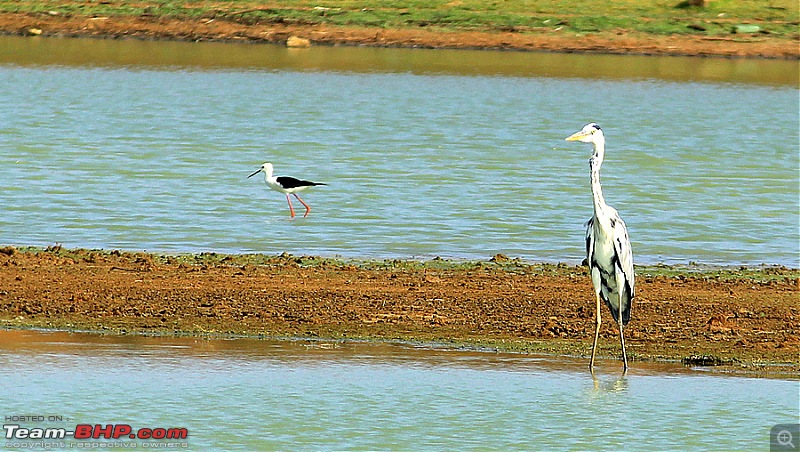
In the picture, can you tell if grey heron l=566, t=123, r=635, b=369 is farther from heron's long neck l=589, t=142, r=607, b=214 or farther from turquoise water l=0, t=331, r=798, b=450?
turquoise water l=0, t=331, r=798, b=450

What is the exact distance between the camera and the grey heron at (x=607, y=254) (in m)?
8.74

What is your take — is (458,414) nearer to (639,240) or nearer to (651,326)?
(651,326)

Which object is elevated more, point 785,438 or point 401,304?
point 401,304

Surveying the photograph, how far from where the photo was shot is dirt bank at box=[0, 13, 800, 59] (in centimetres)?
3409

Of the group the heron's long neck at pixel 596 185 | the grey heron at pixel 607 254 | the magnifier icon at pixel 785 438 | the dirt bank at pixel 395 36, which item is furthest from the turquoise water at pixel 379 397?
the dirt bank at pixel 395 36

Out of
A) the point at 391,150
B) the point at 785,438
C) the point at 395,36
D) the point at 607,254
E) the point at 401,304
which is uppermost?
the point at 607,254

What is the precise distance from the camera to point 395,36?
34.9 meters

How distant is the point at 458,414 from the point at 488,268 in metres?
3.82

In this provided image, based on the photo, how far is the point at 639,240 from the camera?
1412 cm

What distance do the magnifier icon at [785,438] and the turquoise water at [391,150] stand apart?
5.04 metres

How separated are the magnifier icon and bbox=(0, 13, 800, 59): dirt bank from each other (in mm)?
26802

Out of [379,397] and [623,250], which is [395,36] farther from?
[379,397]

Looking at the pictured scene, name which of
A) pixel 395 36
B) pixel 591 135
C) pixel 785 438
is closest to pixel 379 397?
pixel 591 135

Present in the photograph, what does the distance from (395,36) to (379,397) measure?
2729cm
